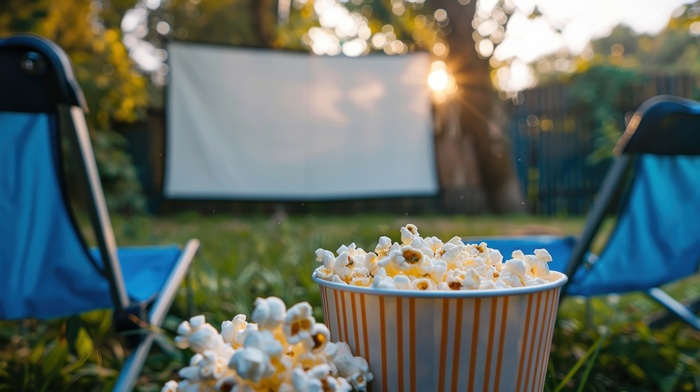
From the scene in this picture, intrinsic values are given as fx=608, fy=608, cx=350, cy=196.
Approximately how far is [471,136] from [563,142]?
3.89ft

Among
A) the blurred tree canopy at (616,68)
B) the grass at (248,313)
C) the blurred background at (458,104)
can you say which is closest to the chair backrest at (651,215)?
the grass at (248,313)

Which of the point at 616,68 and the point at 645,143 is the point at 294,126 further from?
the point at 616,68

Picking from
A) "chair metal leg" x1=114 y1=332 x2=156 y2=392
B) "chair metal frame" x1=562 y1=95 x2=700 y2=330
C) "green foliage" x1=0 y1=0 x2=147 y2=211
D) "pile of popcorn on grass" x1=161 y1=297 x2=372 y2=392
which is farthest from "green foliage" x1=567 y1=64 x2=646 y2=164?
"pile of popcorn on grass" x1=161 y1=297 x2=372 y2=392

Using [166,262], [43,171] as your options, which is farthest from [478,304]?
[166,262]

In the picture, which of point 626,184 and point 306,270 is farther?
point 306,270

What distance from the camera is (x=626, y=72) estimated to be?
8.97 metres

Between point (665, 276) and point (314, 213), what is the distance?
15.5ft

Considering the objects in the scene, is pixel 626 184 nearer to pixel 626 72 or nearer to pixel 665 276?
pixel 665 276

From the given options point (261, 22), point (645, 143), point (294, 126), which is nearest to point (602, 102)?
point (261, 22)

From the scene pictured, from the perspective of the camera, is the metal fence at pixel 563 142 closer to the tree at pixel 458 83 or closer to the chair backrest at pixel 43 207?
the tree at pixel 458 83

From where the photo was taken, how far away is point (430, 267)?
534mm

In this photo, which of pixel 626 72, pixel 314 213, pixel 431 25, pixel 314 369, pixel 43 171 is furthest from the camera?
pixel 626 72

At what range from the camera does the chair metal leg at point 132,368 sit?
3.43ft

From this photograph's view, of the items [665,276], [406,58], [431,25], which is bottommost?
[665,276]
